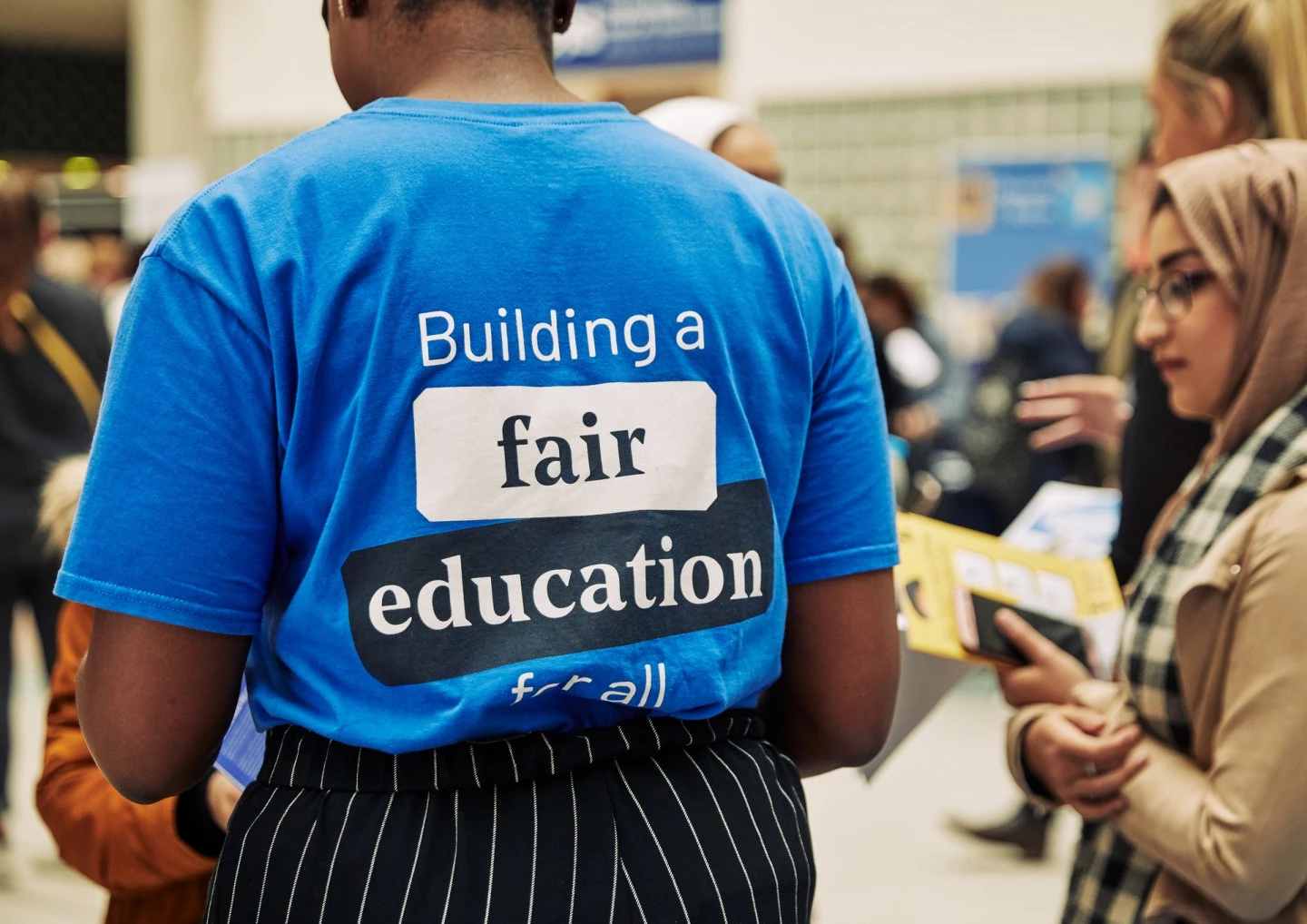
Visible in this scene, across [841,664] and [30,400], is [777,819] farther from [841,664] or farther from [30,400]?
[30,400]

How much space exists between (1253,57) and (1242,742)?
0.96 m

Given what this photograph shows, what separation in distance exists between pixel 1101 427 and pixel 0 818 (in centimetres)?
333

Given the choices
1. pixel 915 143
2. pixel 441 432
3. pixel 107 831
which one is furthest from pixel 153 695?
pixel 915 143

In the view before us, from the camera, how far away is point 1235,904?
4.65 feet

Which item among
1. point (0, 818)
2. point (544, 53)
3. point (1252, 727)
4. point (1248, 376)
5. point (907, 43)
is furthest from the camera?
point (907, 43)

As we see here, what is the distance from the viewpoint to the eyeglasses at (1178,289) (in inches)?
63.2

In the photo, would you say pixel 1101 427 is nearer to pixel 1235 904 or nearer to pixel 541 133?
pixel 1235 904

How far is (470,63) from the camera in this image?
1.08 meters

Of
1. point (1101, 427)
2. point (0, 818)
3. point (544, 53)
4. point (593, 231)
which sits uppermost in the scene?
point (544, 53)

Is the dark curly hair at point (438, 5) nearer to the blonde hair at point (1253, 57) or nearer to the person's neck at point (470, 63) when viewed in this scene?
the person's neck at point (470, 63)

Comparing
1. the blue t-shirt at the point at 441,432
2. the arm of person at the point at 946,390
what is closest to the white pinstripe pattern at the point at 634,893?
the blue t-shirt at the point at 441,432

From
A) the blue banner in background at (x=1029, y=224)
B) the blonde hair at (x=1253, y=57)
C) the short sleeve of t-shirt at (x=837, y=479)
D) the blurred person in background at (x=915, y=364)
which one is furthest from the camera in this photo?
the blue banner in background at (x=1029, y=224)

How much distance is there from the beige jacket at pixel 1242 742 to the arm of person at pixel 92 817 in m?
1.01

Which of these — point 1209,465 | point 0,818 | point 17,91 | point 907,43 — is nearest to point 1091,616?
point 1209,465
